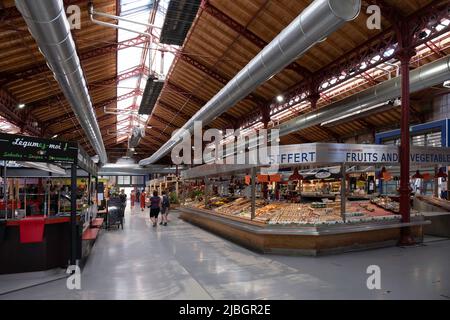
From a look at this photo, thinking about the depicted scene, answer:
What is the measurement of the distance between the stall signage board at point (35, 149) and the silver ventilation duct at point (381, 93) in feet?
28.7

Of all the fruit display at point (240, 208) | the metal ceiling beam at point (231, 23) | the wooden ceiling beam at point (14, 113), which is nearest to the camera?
the fruit display at point (240, 208)

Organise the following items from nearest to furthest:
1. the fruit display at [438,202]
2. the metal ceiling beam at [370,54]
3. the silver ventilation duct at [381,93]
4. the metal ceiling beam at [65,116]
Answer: the metal ceiling beam at [370,54] < the silver ventilation duct at [381,93] < the fruit display at [438,202] < the metal ceiling beam at [65,116]

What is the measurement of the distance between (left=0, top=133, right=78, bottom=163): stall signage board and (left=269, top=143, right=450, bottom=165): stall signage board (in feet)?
14.0

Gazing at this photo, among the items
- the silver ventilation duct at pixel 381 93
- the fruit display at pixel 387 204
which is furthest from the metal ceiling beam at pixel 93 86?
the fruit display at pixel 387 204

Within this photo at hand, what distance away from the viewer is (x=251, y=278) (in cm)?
550

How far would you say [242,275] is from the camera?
570 cm

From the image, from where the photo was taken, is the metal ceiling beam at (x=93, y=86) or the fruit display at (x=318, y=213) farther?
the metal ceiling beam at (x=93, y=86)

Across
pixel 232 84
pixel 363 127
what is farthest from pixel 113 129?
pixel 232 84

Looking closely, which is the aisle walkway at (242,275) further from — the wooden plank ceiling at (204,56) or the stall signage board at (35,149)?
the wooden plank ceiling at (204,56)

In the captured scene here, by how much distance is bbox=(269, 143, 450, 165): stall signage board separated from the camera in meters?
7.22

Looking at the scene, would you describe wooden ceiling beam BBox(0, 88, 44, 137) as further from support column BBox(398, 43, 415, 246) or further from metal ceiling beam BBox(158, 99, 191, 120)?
support column BBox(398, 43, 415, 246)

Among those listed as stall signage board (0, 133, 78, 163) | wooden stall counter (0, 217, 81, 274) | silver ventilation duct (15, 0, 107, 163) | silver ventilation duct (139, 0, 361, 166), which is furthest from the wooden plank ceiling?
wooden stall counter (0, 217, 81, 274)

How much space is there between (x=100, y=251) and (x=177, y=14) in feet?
18.7

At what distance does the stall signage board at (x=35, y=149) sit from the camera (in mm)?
5242
